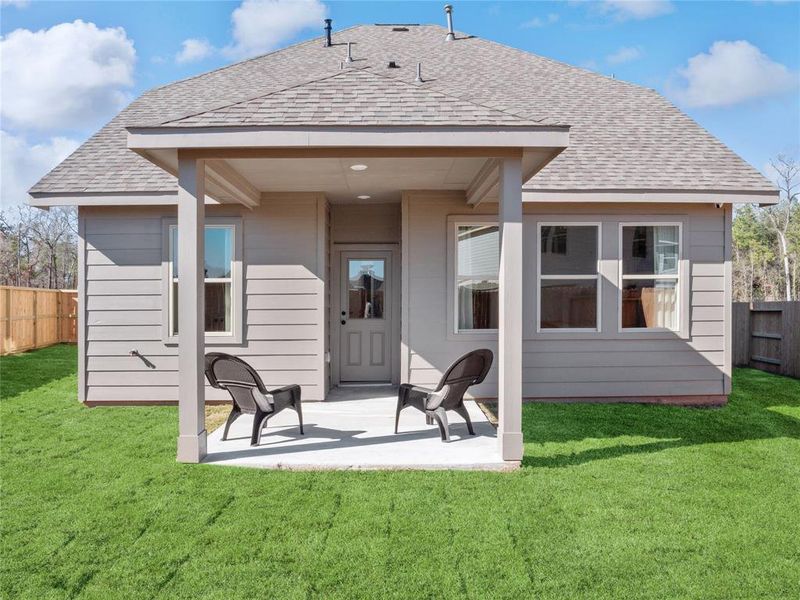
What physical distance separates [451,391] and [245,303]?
3.24 meters

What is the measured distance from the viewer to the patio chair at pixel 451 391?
4785mm

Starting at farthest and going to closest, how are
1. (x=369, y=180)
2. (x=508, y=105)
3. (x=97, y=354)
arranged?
(x=508, y=105) < (x=97, y=354) < (x=369, y=180)

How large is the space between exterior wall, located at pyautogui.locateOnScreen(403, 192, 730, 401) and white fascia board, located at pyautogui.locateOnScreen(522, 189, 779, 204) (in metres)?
0.32

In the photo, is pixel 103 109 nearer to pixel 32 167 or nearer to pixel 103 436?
pixel 32 167

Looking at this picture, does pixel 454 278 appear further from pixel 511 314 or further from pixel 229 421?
pixel 229 421

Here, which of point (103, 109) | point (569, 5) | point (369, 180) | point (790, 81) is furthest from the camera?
point (103, 109)

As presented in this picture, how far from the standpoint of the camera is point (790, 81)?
103ft

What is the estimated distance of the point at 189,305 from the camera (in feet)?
13.7

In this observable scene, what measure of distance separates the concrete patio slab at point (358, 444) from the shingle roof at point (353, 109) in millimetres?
2704

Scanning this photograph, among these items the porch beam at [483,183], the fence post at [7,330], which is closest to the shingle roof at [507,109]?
the porch beam at [483,183]

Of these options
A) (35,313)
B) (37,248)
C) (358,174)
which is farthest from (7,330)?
(37,248)

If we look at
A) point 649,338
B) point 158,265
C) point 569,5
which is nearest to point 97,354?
point 158,265

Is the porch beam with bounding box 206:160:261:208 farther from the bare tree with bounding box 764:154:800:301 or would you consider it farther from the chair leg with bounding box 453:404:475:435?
the bare tree with bounding box 764:154:800:301

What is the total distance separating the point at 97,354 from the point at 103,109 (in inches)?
1862
